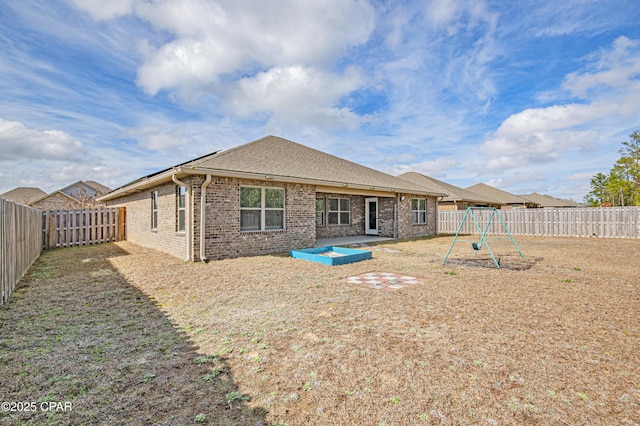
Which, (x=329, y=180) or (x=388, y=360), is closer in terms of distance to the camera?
(x=388, y=360)

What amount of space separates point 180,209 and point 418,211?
45.1ft

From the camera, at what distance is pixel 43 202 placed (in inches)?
1323

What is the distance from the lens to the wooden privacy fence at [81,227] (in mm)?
13234

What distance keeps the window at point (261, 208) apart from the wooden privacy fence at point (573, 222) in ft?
56.8

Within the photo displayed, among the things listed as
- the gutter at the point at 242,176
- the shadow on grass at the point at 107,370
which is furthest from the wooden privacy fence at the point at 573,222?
the shadow on grass at the point at 107,370

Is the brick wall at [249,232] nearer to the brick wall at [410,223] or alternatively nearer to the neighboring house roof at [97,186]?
the brick wall at [410,223]

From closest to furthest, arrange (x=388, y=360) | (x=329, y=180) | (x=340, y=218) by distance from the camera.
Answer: (x=388, y=360)
(x=329, y=180)
(x=340, y=218)

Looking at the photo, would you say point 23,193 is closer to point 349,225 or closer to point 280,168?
point 349,225

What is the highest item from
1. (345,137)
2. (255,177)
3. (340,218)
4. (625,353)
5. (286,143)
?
(345,137)

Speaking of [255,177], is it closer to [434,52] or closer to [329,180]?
[329,180]

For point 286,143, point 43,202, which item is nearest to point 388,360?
point 286,143

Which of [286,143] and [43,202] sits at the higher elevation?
[286,143]

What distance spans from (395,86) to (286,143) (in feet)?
19.0

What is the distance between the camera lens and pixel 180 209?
10.1m
